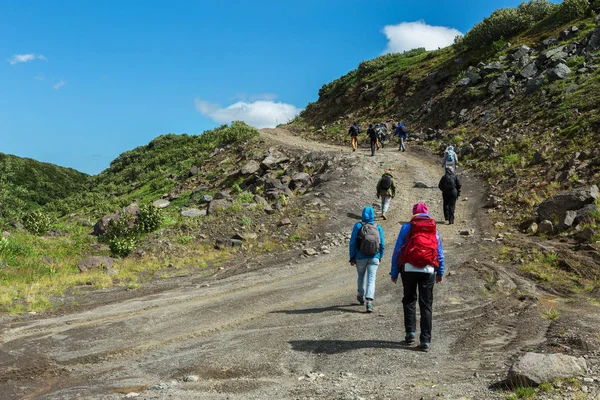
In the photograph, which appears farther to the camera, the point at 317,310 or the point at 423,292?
the point at 317,310

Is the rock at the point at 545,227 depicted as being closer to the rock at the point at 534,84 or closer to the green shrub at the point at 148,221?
the green shrub at the point at 148,221

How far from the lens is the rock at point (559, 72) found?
2562 cm

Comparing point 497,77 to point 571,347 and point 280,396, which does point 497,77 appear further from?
point 280,396

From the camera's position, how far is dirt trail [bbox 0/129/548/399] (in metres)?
5.95

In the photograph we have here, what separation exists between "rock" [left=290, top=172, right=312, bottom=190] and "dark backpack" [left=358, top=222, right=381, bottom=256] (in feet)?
42.3

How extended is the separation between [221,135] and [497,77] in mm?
21352

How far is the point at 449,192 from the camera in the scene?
15.2 m

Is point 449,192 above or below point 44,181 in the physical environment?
below

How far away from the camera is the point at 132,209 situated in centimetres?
2128

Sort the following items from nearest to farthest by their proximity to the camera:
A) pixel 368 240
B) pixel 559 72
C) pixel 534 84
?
pixel 368 240 → pixel 559 72 → pixel 534 84

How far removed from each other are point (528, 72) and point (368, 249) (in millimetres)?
25062

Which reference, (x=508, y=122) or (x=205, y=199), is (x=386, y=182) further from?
(x=508, y=122)

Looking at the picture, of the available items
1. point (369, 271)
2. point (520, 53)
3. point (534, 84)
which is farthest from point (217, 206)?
point (520, 53)

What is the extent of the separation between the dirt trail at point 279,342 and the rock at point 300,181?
9679 mm
